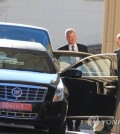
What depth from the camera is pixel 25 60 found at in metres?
9.98

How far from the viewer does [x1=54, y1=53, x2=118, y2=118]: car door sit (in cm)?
1030

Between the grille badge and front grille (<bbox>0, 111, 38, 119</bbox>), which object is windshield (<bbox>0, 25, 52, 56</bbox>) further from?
front grille (<bbox>0, 111, 38, 119</bbox>)

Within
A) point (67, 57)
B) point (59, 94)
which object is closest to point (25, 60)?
point (59, 94)

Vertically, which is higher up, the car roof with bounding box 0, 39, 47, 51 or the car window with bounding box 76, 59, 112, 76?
the car roof with bounding box 0, 39, 47, 51

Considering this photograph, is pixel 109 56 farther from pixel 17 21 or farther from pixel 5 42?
pixel 17 21

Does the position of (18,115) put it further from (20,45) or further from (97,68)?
(97,68)

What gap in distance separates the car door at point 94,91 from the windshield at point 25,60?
402 millimetres

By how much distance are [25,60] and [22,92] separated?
1.26m

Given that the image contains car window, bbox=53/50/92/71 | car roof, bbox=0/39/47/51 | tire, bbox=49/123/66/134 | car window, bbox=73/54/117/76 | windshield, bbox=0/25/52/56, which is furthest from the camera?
windshield, bbox=0/25/52/56

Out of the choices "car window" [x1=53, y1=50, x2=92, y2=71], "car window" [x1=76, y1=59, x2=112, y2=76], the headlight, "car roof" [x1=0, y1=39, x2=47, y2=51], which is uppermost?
"car roof" [x1=0, y1=39, x2=47, y2=51]

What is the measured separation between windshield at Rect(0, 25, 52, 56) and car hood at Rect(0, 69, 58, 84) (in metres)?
2.54

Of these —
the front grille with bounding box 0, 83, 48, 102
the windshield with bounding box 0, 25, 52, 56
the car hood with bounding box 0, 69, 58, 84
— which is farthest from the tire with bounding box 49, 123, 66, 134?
the windshield with bounding box 0, 25, 52, 56

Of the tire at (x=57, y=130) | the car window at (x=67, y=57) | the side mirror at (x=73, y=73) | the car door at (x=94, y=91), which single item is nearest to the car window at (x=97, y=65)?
the car door at (x=94, y=91)

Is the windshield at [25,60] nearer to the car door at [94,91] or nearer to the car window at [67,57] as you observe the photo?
the car door at [94,91]
